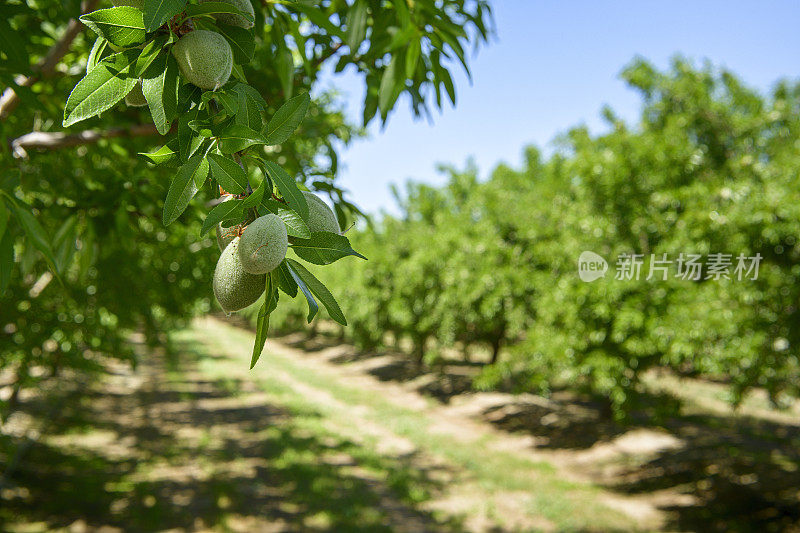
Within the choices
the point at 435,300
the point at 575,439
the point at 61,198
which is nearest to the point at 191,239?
the point at 61,198

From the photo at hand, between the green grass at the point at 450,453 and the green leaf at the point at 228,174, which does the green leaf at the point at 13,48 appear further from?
the green grass at the point at 450,453

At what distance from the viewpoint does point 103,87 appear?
69cm

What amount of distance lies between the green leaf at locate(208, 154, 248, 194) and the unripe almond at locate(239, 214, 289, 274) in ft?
0.22

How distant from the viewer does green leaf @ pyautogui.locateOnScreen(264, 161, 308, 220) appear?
634 mm

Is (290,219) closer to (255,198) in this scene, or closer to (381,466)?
(255,198)

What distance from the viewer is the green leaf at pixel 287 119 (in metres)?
0.71

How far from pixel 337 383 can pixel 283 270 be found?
1654 centimetres

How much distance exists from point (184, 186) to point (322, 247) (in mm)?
184

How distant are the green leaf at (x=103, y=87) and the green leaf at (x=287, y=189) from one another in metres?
0.24

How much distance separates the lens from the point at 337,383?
54.6ft

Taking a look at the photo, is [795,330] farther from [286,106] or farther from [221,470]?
[221,470]

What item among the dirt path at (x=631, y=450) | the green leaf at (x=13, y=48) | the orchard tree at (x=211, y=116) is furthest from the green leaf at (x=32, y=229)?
the dirt path at (x=631, y=450)

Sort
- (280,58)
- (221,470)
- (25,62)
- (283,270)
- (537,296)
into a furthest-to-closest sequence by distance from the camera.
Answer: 1. (537,296)
2. (221,470)
3. (280,58)
4. (25,62)
5. (283,270)

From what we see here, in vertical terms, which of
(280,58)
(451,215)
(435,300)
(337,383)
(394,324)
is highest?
(451,215)
